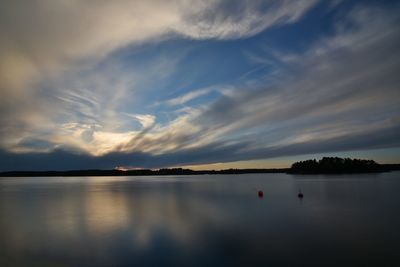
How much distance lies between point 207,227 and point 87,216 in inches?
465

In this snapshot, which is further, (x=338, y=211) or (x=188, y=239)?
(x=338, y=211)

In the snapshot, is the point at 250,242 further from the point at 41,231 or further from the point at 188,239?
the point at 41,231

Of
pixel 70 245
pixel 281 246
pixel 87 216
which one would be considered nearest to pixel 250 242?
pixel 281 246

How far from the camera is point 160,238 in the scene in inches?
683

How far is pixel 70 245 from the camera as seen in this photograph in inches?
639

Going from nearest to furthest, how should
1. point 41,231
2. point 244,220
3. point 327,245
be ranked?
point 327,245 < point 41,231 < point 244,220

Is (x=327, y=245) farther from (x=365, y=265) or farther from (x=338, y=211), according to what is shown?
(x=338, y=211)

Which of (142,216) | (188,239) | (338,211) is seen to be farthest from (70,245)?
(338,211)

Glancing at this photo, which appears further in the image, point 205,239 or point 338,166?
point 338,166

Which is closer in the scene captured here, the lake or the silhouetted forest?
the lake

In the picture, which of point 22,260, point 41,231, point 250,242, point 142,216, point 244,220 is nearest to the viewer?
point 22,260

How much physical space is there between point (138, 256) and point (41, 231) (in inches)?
397

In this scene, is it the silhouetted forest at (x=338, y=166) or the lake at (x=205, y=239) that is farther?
the silhouetted forest at (x=338, y=166)

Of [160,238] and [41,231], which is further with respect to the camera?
[41,231]
